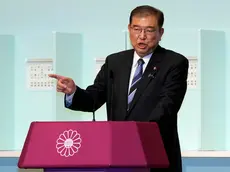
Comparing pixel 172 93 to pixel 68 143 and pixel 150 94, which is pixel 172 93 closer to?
pixel 150 94

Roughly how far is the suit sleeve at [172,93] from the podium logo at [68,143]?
17.7 inches

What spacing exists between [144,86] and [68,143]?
0.62 meters

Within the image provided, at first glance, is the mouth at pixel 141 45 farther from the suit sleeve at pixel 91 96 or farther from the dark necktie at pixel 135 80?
the suit sleeve at pixel 91 96

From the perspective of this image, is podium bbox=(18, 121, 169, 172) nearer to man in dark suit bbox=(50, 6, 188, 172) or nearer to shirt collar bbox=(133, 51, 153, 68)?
man in dark suit bbox=(50, 6, 188, 172)

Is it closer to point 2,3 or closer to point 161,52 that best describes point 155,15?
point 161,52

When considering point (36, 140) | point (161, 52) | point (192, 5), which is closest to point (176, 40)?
point (192, 5)

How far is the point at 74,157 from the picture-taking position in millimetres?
1688

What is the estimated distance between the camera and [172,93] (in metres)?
2.26

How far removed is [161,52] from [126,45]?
158cm

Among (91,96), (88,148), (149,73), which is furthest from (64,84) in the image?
(88,148)

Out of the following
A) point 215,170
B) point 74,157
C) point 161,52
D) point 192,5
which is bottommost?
point 215,170

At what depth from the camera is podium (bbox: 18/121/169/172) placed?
5.49 feet

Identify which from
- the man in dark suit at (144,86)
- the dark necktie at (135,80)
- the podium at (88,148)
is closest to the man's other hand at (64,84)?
the man in dark suit at (144,86)

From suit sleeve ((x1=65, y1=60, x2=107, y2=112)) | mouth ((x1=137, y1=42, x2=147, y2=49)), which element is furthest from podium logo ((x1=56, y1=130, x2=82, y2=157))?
mouth ((x1=137, y1=42, x2=147, y2=49))
